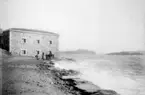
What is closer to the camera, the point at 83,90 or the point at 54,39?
the point at 83,90

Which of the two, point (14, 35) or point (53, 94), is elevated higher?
point (14, 35)

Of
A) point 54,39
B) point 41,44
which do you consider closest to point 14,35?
point 41,44

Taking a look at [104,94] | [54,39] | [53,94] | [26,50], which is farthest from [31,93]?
[54,39]

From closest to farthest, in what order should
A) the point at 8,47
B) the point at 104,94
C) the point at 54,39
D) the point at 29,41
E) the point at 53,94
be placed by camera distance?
the point at 104,94
the point at 53,94
the point at 8,47
the point at 29,41
the point at 54,39

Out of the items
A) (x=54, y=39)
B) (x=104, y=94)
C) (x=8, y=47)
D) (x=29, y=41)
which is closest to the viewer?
(x=104, y=94)

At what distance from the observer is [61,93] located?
487 cm

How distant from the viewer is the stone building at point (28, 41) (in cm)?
2238

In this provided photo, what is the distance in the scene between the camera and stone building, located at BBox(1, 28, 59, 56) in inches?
881

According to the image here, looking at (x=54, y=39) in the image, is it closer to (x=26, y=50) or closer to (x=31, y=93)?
(x=26, y=50)

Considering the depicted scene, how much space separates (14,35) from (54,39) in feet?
27.1

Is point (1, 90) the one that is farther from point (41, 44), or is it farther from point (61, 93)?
point (41, 44)

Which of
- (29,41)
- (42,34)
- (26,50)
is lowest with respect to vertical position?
(26,50)

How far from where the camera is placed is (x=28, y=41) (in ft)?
77.9

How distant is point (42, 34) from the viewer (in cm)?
2533
